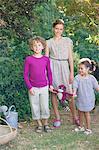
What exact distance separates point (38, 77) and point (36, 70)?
107 mm

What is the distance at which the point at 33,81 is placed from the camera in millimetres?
6359

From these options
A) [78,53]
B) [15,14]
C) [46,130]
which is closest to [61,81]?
[46,130]

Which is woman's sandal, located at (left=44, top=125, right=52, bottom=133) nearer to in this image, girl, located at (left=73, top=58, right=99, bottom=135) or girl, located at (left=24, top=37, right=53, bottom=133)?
girl, located at (left=24, top=37, right=53, bottom=133)

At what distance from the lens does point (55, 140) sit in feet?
19.7

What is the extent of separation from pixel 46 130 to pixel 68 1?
7.69 ft

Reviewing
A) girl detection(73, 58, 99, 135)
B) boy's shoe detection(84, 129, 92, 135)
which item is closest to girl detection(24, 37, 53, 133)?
girl detection(73, 58, 99, 135)

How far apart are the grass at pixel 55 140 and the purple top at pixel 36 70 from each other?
722mm

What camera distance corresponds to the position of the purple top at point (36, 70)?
6.32 meters

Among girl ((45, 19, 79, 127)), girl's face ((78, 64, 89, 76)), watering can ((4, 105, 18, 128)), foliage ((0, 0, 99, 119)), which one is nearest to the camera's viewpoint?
girl's face ((78, 64, 89, 76))

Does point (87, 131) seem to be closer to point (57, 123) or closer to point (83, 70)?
point (57, 123)

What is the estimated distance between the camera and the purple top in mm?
6316

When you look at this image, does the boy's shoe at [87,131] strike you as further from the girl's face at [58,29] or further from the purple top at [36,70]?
the girl's face at [58,29]

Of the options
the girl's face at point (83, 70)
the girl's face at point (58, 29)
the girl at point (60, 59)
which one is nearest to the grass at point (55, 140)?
the girl at point (60, 59)

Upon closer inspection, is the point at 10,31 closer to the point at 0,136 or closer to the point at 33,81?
the point at 33,81
